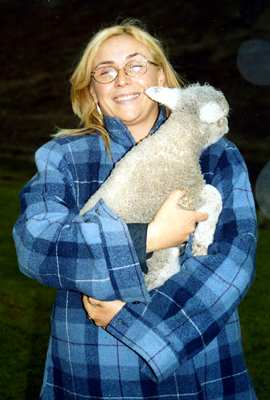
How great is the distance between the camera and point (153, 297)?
5.49 ft

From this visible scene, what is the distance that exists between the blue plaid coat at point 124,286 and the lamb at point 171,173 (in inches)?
2.2

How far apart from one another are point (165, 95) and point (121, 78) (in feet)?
0.56

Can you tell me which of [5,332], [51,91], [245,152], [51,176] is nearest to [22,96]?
[51,91]

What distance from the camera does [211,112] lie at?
6.63 feet

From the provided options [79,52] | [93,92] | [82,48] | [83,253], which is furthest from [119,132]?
[82,48]

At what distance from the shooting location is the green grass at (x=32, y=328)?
412 centimetres

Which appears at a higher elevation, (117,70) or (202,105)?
(117,70)

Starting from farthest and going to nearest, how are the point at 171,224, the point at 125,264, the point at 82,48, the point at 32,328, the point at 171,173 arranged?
the point at 82,48, the point at 32,328, the point at 171,173, the point at 171,224, the point at 125,264

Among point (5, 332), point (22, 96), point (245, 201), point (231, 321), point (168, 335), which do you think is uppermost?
point (245, 201)

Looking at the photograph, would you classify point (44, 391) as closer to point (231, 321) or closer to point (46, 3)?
point (231, 321)

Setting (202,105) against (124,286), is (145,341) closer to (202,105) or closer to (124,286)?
(124,286)

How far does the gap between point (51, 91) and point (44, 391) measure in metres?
12.9

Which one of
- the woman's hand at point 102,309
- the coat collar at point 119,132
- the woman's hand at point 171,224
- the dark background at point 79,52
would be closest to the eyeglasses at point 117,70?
the coat collar at point 119,132

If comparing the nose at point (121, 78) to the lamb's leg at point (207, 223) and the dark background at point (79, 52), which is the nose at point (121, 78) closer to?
the lamb's leg at point (207, 223)
